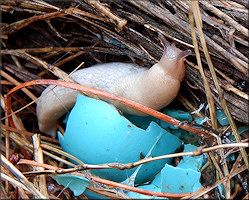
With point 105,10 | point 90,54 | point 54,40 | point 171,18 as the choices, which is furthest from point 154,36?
point 54,40

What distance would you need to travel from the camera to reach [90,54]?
139cm

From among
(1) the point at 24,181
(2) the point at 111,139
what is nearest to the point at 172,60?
(2) the point at 111,139

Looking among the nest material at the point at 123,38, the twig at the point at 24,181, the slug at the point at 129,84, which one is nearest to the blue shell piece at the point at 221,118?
the nest material at the point at 123,38


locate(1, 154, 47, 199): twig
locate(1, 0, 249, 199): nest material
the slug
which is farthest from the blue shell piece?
locate(1, 154, 47, 199): twig

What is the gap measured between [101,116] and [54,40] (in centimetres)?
60

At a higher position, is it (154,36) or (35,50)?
(154,36)

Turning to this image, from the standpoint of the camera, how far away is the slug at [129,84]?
3.60ft

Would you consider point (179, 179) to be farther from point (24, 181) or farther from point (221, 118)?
point (24, 181)

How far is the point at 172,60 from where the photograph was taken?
1.08m

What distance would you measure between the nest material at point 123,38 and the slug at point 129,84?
2.0 inches

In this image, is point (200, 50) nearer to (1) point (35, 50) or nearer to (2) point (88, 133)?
(2) point (88, 133)

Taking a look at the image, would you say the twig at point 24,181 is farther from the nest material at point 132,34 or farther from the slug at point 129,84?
the nest material at point 132,34

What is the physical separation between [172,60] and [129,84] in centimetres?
23

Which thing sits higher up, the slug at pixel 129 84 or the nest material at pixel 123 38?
the nest material at pixel 123 38
